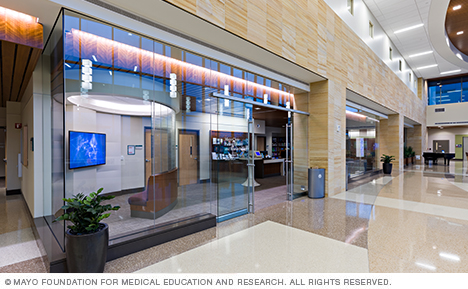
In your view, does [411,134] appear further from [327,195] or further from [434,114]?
[327,195]

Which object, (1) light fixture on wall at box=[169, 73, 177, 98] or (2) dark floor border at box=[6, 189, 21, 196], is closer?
(1) light fixture on wall at box=[169, 73, 177, 98]

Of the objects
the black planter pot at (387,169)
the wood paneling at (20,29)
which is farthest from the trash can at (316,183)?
the black planter pot at (387,169)

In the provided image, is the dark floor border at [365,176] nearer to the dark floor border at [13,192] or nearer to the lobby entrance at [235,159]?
the lobby entrance at [235,159]

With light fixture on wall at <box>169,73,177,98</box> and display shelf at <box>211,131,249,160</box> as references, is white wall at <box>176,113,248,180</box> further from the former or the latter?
light fixture on wall at <box>169,73,177,98</box>

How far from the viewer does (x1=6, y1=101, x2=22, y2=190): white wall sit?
7718 mm

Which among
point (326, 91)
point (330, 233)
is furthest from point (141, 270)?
point (326, 91)

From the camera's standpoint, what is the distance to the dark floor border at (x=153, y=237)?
3.04m

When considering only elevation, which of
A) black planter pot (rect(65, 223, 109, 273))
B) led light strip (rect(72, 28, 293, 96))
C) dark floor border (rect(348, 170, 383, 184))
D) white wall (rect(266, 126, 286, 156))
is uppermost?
led light strip (rect(72, 28, 293, 96))

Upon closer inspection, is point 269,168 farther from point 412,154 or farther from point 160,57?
point 412,154

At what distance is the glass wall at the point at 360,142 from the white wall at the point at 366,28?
2900 mm

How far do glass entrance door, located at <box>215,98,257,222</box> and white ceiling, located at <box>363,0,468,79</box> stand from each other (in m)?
8.48

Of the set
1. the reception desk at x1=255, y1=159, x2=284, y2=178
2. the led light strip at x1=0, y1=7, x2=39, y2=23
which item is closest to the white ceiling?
the reception desk at x1=255, y1=159, x2=284, y2=178

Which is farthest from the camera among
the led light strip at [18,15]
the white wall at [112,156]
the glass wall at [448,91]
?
the glass wall at [448,91]

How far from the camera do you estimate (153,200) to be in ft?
13.5
